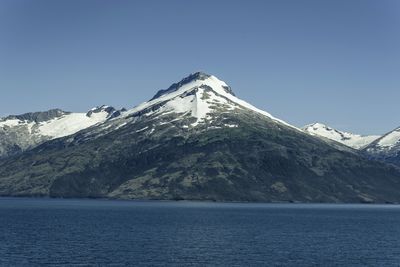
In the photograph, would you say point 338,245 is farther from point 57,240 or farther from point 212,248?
point 57,240

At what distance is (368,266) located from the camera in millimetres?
139125

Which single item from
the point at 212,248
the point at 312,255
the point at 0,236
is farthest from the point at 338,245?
the point at 0,236

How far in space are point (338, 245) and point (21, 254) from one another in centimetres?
9350

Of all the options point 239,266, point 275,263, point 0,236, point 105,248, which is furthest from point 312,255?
point 0,236

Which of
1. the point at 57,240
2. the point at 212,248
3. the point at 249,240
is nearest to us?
the point at 212,248

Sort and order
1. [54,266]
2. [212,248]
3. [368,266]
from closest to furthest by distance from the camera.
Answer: [54,266] < [368,266] < [212,248]

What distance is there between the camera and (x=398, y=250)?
565 feet

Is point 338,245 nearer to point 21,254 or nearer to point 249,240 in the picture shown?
point 249,240

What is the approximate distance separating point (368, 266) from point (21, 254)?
83.8 meters

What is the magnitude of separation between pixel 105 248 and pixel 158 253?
16326 mm

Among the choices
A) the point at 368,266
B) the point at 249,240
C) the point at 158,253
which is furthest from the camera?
the point at 249,240

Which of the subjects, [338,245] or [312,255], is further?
[338,245]

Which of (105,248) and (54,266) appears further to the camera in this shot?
(105,248)

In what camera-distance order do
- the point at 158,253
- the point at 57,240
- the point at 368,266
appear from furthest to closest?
the point at 57,240 → the point at 158,253 → the point at 368,266
